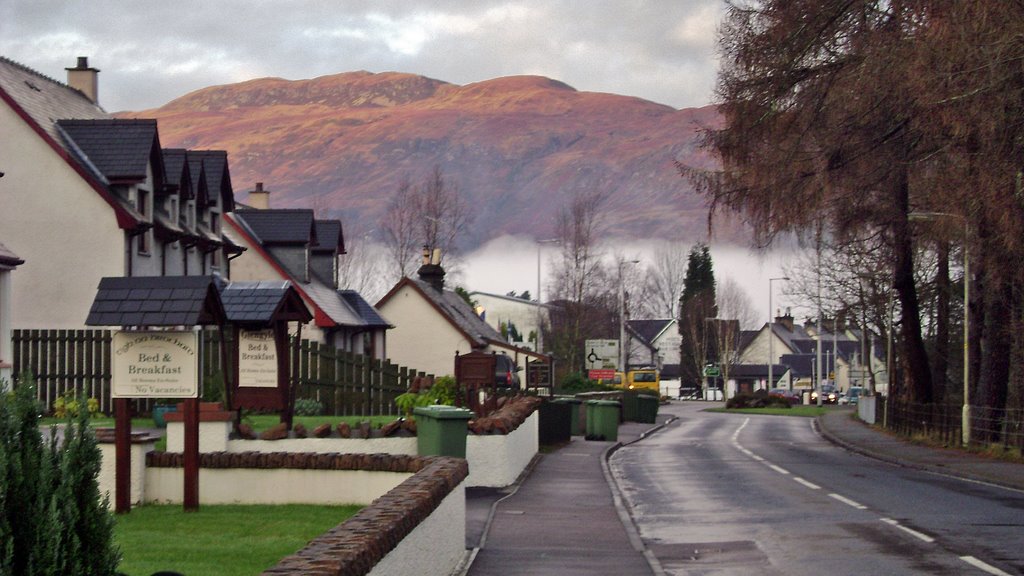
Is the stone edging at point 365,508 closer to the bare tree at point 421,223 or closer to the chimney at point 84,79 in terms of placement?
the chimney at point 84,79

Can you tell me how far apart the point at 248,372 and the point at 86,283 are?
16.2 meters

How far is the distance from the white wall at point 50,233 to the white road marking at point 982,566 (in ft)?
82.2

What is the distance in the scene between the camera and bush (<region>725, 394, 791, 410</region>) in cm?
8900

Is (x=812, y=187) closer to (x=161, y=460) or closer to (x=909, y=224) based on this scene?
(x=909, y=224)

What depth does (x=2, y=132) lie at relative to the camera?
3416 centimetres

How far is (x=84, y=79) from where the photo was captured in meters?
44.2

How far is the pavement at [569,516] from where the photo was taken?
1396 centimetres

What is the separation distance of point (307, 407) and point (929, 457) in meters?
15.5

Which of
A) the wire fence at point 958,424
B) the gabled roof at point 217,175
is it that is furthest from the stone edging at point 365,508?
the gabled roof at point 217,175

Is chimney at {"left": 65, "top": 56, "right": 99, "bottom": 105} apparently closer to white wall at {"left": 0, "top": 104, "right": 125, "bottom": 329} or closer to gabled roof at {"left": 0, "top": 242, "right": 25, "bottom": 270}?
white wall at {"left": 0, "top": 104, "right": 125, "bottom": 329}

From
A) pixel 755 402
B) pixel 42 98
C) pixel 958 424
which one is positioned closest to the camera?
pixel 42 98

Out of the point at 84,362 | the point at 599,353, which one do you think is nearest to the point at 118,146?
the point at 84,362

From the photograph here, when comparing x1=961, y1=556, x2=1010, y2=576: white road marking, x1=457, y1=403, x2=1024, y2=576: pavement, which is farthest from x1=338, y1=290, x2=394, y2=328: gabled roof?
x1=961, y1=556, x2=1010, y2=576: white road marking

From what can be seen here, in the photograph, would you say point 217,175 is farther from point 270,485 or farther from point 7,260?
point 270,485
